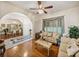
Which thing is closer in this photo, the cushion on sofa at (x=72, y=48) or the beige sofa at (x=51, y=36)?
the cushion on sofa at (x=72, y=48)

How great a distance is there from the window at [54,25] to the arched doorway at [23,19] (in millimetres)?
320

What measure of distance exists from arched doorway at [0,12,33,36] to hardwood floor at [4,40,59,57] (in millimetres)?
247

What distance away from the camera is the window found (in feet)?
8.33

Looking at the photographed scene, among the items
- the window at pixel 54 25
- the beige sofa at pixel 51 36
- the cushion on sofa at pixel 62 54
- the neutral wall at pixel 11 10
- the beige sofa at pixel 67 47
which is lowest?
the cushion on sofa at pixel 62 54

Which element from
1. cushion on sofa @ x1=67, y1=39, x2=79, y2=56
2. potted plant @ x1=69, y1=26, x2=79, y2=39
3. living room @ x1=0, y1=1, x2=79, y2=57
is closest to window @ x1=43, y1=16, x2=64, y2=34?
living room @ x1=0, y1=1, x2=79, y2=57

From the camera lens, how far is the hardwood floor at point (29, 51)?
2.58 metres

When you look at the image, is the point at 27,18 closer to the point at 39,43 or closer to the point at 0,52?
the point at 39,43

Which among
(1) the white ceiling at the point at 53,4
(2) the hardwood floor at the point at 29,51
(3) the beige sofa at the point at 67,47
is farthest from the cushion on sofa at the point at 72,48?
(1) the white ceiling at the point at 53,4

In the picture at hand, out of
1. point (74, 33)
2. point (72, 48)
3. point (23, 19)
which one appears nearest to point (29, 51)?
point (23, 19)

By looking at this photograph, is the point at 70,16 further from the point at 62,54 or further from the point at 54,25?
the point at 62,54

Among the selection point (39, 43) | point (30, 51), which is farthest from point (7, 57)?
point (39, 43)

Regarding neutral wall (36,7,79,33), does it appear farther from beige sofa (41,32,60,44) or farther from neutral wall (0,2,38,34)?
neutral wall (0,2,38,34)

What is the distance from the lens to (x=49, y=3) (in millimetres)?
2580

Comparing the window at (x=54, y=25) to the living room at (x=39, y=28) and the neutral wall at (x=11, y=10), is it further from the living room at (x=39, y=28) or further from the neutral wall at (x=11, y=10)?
the neutral wall at (x=11, y=10)
